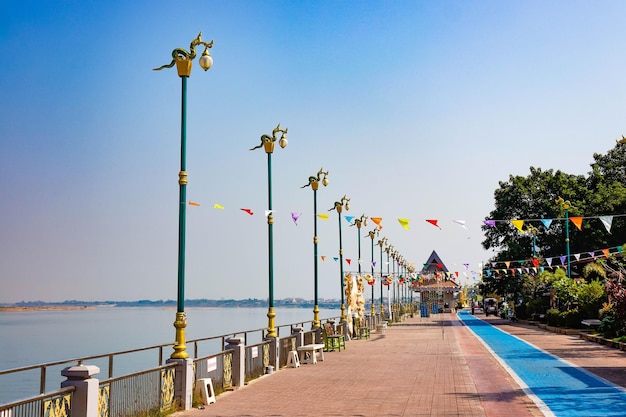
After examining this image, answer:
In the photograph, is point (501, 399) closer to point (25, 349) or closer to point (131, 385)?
point (131, 385)

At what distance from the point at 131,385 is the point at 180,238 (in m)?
4.69

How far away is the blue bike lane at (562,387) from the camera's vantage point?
13680 millimetres

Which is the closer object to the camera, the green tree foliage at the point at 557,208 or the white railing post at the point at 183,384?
the white railing post at the point at 183,384

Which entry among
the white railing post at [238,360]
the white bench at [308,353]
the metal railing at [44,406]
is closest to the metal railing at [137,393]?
the metal railing at [44,406]

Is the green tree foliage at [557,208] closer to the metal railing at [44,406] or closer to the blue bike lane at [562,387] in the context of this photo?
the blue bike lane at [562,387]

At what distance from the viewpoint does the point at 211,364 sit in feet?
53.5

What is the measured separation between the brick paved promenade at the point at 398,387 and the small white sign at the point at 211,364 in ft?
2.27

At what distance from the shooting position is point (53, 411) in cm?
946

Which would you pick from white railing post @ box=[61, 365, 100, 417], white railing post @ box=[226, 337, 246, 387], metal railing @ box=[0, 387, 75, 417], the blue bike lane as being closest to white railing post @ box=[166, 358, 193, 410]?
Answer: white railing post @ box=[226, 337, 246, 387]

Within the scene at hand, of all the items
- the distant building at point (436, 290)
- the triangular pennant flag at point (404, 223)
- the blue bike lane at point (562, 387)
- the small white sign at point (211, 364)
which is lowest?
the blue bike lane at point (562, 387)

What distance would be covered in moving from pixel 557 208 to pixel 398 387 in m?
50.0

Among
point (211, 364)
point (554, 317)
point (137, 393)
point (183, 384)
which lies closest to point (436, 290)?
point (554, 317)

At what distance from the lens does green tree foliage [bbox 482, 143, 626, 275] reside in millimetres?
61188

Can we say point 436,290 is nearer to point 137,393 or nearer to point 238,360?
point 238,360
